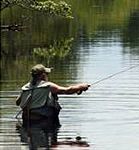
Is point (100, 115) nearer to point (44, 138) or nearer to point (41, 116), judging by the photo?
point (41, 116)

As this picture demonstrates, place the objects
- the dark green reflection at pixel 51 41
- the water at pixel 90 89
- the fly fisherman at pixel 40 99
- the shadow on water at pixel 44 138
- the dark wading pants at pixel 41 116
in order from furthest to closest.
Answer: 1. the dark green reflection at pixel 51 41
2. the dark wading pants at pixel 41 116
3. the fly fisherman at pixel 40 99
4. the water at pixel 90 89
5. the shadow on water at pixel 44 138

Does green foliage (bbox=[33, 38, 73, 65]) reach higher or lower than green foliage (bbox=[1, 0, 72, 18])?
lower

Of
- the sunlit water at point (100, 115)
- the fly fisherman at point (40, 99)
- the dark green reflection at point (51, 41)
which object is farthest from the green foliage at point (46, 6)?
the fly fisherman at point (40, 99)

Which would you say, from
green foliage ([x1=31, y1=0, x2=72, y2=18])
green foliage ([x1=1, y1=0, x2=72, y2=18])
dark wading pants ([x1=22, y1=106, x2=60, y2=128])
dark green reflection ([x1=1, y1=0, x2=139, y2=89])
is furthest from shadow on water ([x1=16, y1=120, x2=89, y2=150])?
green foliage ([x1=1, y1=0, x2=72, y2=18])

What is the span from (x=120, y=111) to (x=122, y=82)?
20.5 ft

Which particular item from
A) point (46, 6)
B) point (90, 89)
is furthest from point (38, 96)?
point (46, 6)

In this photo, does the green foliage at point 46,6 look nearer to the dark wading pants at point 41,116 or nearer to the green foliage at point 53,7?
the green foliage at point 53,7

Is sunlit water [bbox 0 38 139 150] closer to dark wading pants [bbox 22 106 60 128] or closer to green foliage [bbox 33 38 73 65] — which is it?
dark wading pants [bbox 22 106 60 128]

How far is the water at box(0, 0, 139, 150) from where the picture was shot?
589 inches

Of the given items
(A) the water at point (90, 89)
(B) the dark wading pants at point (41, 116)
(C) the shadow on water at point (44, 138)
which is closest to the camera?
(C) the shadow on water at point (44, 138)

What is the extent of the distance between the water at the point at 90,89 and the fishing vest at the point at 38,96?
55 cm

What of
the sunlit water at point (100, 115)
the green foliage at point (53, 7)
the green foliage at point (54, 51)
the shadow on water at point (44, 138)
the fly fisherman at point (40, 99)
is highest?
the green foliage at point (53, 7)

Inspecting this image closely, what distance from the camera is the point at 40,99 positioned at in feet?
53.5

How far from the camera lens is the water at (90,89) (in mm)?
14952
